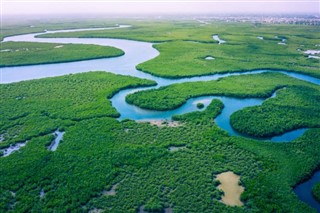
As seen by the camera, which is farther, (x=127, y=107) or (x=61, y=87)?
(x=61, y=87)

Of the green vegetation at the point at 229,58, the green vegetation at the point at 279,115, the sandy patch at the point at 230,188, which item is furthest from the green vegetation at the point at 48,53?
the sandy patch at the point at 230,188

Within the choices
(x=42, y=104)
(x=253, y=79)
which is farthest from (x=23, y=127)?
(x=253, y=79)

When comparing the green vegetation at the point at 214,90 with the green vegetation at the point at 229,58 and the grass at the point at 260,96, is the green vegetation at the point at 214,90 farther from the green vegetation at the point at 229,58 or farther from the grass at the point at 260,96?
the green vegetation at the point at 229,58

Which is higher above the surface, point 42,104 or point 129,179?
point 42,104

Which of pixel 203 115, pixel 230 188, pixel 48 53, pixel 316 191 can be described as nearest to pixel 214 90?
pixel 203 115

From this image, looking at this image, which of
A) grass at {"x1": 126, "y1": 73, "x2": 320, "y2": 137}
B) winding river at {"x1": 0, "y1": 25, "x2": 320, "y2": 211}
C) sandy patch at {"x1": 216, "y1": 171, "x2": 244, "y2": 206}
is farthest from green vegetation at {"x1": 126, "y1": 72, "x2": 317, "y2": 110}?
sandy patch at {"x1": 216, "y1": 171, "x2": 244, "y2": 206}

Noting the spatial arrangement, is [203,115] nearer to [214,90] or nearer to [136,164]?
[214,90]

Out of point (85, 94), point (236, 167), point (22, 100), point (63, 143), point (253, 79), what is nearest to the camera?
point (236, 167)

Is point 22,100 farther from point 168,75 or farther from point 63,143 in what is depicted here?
point 168,75
